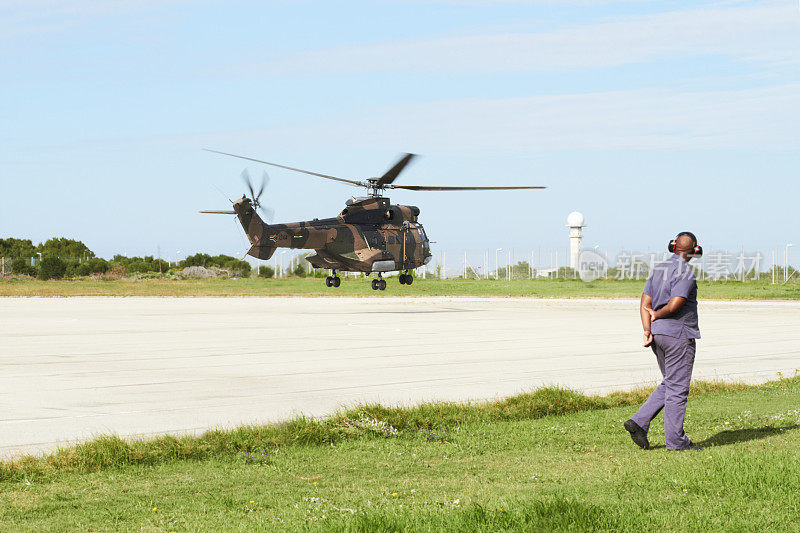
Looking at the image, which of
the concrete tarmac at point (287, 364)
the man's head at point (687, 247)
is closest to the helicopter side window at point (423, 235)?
the concrete tarmac at point (287, 364)

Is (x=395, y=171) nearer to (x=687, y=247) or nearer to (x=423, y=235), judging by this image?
(x=423, y=235)

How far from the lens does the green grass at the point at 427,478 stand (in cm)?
626

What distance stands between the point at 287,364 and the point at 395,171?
26.4m

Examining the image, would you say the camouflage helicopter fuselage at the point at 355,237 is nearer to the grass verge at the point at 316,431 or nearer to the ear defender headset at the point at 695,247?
the grass verge at the point at 316,431

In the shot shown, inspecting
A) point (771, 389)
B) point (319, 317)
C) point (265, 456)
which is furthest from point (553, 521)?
point (319, 317)

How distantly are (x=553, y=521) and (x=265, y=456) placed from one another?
3.51m

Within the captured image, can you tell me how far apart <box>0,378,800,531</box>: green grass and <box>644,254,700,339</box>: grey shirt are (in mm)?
1179

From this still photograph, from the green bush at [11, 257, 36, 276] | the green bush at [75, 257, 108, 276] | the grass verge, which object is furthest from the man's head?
the green bush at [11, 257, 36, 276]

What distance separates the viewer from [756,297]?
56.2 metres

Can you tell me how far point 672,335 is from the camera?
8633 millimetres

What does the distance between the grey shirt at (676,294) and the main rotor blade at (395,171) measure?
32723 millimetres

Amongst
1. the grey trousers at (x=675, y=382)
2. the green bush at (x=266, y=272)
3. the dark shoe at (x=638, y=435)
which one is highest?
the green bush at (x=266, y=272)

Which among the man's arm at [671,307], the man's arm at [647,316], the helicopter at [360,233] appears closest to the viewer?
the man's arm at [671,307]

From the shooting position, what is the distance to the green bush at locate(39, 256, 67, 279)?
84.1 metres
